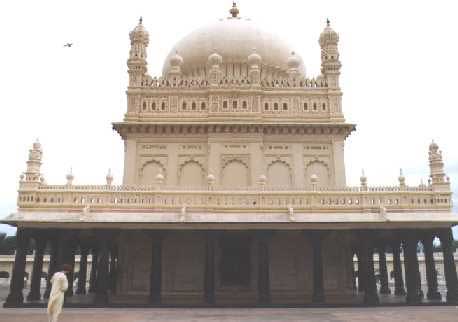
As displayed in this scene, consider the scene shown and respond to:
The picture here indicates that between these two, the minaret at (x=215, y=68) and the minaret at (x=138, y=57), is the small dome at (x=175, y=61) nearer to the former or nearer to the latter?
the minaret at (x=138, y=57)

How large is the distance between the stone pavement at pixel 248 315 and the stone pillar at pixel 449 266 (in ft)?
2.28

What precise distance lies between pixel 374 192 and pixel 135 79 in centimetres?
1312

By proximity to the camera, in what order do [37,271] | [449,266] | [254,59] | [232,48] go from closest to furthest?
1. [449,266]
2. [37,271]
3. [254,59]
4. [232,48]

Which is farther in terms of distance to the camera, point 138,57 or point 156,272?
point 138,57

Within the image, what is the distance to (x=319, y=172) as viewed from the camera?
22.8 m

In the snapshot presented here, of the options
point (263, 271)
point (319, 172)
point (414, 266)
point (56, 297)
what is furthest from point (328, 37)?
point (56, 297)

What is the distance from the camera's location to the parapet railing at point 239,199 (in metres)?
17.5

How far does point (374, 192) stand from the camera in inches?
707

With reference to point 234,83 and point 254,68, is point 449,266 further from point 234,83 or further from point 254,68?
point 254,68

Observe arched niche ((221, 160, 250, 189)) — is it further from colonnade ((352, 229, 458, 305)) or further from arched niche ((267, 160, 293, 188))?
colonnade ((352, 229, 458, 305))

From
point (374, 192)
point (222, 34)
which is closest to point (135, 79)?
point (222, 34)

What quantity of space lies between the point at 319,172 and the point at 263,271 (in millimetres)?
7651

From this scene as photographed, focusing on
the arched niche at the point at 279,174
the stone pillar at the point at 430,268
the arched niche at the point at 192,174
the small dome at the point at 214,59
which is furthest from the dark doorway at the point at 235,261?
the small dome at the point at 214,59

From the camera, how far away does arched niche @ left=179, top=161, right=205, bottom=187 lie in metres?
22.5
